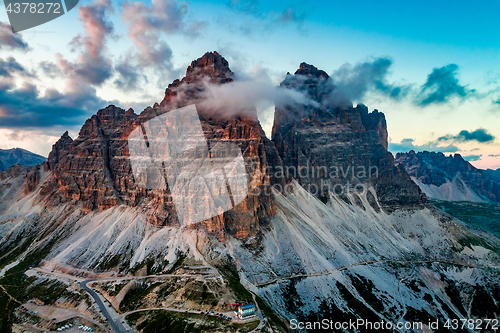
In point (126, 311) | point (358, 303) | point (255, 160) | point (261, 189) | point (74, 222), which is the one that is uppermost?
point (255, 160)

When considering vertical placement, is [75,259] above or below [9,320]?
above

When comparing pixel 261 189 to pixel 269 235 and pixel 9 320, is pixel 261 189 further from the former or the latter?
pixel 9 320

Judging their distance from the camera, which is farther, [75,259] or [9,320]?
[75,259]

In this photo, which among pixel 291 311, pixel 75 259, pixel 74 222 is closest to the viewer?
pixel 291 311

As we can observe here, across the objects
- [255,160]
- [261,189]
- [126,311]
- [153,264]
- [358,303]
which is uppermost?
[255,160]

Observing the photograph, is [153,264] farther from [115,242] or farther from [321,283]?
[321,283]

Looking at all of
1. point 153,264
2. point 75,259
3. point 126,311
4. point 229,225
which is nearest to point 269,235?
point 229,225

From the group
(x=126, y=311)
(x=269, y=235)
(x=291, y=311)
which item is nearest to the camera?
(x=126, y=311)

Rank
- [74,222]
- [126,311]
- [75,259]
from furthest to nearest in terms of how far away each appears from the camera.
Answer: [74,222], [75,259], [126,311]

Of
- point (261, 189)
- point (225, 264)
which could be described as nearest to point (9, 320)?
point (225, 264)
